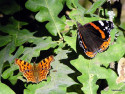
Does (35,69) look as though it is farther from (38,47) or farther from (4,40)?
(4,40)

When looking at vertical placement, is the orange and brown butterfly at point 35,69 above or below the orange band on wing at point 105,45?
below

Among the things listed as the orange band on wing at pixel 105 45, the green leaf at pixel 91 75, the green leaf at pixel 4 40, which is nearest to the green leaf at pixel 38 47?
the green leaf at pixel 4 40

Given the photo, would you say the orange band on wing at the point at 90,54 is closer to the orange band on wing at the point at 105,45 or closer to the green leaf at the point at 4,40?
the orange band on wing at the point at 105,45

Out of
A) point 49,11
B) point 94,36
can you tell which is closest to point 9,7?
point 49,11


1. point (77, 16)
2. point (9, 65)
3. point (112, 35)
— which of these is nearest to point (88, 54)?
point (112, 35)

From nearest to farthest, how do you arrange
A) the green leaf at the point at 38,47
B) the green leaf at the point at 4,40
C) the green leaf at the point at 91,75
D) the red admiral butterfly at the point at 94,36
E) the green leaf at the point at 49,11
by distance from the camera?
the green leaf at the point at 91,75 < the red admiral butterfly at the point at 94,36 < the green leaf at the point at 38,47 < the green leaf at the point at 49,11 < the green leaf at the point at 4,40

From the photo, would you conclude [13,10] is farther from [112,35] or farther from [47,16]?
[112,35]
